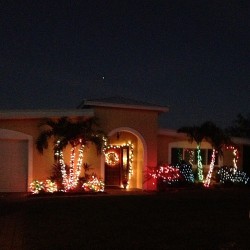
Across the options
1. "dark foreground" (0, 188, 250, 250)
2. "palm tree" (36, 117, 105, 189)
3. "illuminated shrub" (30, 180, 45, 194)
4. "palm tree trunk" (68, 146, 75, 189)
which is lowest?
"dark foreground" (0, 188, 250, 250)

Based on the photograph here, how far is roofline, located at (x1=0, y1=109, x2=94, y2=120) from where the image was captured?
19.3 metres

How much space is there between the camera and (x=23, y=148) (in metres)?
20.0

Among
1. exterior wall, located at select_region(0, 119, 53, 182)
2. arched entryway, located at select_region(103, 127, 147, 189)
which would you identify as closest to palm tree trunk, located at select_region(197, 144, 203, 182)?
arched entryway, located at select_region(103, 127, 147, 189)

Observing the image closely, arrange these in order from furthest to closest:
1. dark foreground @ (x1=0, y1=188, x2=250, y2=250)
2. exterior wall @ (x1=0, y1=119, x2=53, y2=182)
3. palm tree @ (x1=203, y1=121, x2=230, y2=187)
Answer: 1. palm tree @ (x1=203, y1=121, x2=230, y2=187)
2. exterior wall @ (x1=0, y1=119, x2=53, y2=182)
3. dark foreground @ (x1=0, y1=188, x2=250, y2=250)

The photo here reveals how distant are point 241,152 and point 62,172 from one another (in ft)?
32.8

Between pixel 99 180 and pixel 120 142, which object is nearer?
pixel 99 180

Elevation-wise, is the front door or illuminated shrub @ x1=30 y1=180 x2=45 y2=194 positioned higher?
the front door

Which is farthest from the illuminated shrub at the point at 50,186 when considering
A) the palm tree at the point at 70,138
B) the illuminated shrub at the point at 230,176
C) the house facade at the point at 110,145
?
the illuminated shrub at the point at 230,176

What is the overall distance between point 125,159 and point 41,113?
204 inches

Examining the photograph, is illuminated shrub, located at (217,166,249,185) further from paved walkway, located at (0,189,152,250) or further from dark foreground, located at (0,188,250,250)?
paved walkway, located at (0,189,152,250)

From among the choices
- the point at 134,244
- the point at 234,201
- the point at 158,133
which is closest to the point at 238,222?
the point at 134,244

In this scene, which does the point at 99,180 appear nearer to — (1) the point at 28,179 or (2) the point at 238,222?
(1) the point at 28,179

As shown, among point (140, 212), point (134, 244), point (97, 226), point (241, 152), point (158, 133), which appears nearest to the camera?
point (134, 244)

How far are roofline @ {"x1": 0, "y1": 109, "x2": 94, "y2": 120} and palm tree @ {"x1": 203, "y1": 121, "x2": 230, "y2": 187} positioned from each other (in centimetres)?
515
